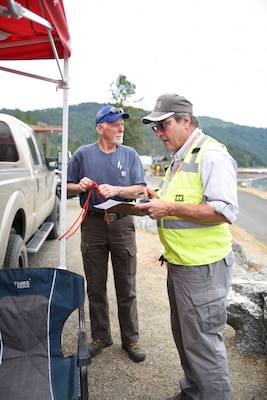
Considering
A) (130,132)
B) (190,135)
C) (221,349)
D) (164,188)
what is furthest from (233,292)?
(130,132)

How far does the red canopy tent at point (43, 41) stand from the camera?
237 cm

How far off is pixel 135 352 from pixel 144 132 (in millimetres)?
35847

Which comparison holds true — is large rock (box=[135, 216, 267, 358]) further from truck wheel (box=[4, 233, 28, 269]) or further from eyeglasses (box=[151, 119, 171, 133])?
truck wheel (box=[4, 233, 28, 269])

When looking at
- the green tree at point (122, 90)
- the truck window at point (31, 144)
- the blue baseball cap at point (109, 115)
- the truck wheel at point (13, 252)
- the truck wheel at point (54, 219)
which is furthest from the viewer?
the green tree at point (122, 90)

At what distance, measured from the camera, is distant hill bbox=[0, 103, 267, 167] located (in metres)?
77.5

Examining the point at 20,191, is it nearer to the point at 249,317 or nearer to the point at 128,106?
the point at 249,317

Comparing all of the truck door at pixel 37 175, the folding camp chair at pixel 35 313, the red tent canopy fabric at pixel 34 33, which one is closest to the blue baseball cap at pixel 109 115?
the red tent canopy fabric at pixel 34 33

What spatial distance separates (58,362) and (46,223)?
15.8 feet

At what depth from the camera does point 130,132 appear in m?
36.6

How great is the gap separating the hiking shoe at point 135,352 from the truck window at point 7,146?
277 cm

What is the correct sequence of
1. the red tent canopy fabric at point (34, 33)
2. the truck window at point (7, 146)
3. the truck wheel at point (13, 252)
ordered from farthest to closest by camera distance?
the truck window at point (7, 146)
the truck wheel at point (13, 252)
the red tent canopy fabric at point (34, 33)

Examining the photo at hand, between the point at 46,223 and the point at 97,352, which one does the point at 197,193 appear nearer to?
the point at 97,352

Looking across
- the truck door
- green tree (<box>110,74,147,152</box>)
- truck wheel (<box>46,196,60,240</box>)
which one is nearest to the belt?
the truck door

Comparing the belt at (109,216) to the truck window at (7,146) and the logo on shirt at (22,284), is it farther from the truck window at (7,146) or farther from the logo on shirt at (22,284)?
the truck window at (7,146)
